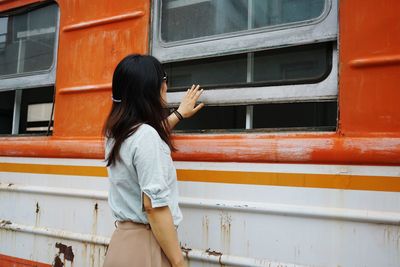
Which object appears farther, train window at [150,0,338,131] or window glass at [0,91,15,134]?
window glass at [0,91,15,134]

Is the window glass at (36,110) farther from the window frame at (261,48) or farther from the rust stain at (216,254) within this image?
the rust stain at (216,254)

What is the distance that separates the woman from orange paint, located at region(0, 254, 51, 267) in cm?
111

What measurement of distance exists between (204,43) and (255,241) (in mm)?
862

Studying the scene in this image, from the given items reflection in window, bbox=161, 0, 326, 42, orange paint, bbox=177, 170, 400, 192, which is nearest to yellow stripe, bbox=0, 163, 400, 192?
orange paint, bbox=177, 170, 400, 192

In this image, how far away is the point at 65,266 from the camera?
2.14 metres

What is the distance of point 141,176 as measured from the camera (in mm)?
1283

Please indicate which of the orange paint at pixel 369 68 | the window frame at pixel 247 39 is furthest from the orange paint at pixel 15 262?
the orange paint at pixel 369 68

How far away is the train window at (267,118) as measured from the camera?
159 cm

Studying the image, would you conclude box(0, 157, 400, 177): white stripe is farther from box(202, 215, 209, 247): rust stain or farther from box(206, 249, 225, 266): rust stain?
box(206, 249, 225, 266): rust stain

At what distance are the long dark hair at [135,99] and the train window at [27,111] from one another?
1.07 meters

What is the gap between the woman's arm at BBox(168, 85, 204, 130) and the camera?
1.69m

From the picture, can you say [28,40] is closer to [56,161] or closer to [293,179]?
[56,161]

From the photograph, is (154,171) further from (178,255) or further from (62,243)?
(62,243)

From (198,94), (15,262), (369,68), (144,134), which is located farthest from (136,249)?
(15,262)
